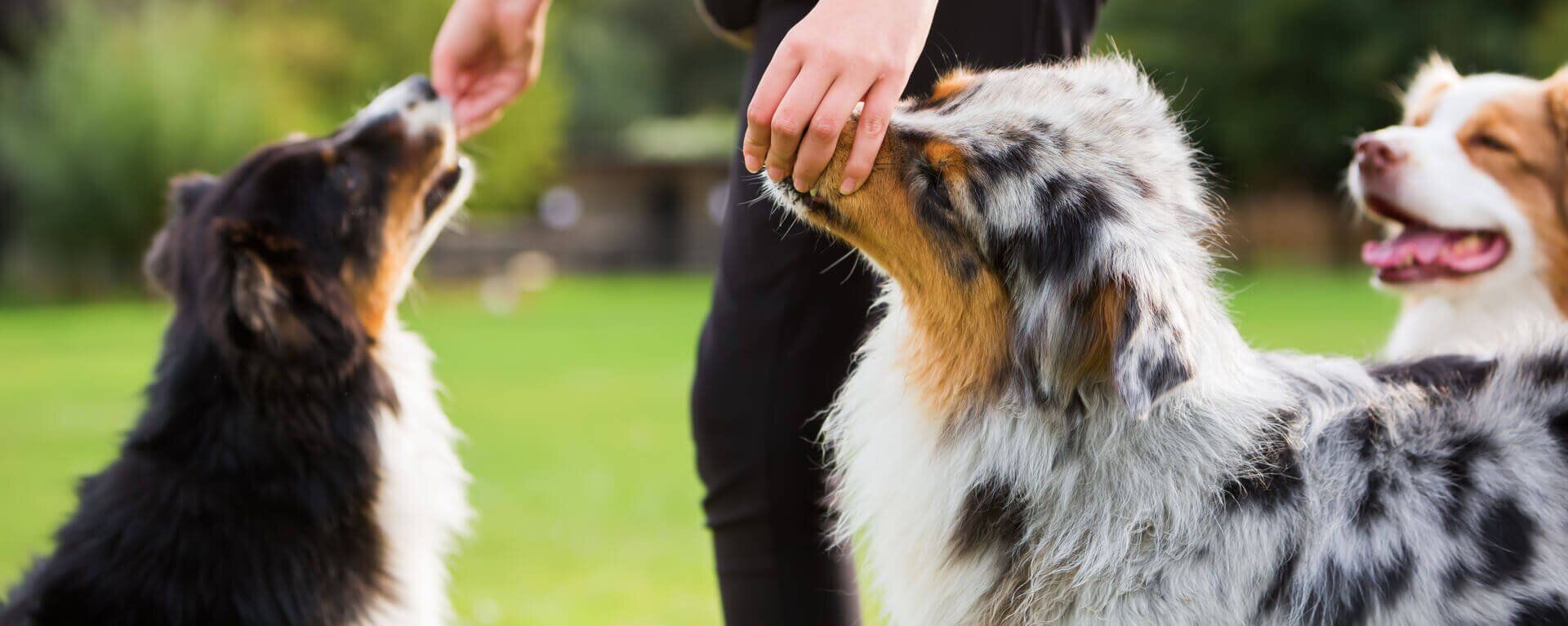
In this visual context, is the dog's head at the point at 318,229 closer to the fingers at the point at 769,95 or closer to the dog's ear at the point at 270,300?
the dog's ear at the point at 270,300

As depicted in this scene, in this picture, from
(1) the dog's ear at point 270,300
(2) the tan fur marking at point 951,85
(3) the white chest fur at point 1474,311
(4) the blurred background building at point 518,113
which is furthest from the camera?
(4) the blurred background building at point 518,113

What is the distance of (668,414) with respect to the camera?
10.3m

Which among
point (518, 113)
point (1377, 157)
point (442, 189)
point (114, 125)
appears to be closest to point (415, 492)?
point (442, 189)

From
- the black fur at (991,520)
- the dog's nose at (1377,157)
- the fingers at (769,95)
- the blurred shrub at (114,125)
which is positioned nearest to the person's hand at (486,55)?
the fingers at (769,95)

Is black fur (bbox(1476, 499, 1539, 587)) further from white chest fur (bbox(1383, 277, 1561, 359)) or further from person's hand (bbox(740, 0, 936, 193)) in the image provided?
white chest fur (bbox(1383, 277, 1561, 359))

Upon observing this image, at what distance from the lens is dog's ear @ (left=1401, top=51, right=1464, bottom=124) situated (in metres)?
4.07

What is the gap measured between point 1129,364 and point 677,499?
544 centimetres

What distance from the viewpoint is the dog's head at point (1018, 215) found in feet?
7.06

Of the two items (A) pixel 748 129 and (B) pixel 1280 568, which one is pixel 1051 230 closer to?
(A) pixel 748 129

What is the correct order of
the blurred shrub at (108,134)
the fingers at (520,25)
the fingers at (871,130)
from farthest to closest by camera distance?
1. the blurred shrub at (108,134)
2. the fingers at (520,25)
3. the fingers at (871,130)

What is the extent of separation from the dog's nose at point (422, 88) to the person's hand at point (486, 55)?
0.11 meters

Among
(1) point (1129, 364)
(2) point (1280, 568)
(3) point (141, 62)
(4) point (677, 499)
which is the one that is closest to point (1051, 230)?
(1) point (1129, 364)

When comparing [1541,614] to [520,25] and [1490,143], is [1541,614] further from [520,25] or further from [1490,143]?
[520,25]

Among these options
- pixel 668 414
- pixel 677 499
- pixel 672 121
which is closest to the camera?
pixel 677 499
